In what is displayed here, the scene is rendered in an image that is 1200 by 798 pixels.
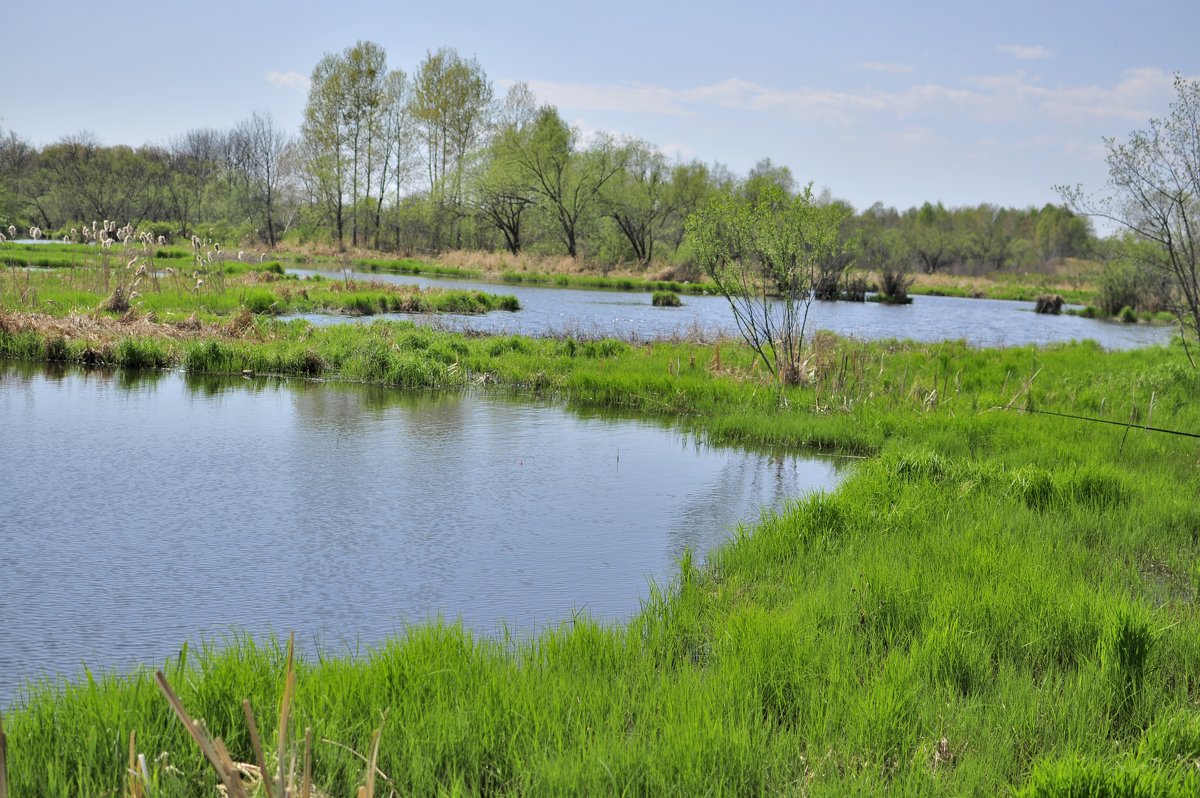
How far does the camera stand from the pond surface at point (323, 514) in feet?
16.6

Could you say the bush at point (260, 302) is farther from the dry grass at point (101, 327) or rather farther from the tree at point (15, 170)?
the tree at point (15, 170)

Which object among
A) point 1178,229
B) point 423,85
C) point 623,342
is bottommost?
point 623,342

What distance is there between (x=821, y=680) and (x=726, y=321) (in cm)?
2402

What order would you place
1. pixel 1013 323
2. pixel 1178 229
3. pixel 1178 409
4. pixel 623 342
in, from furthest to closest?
pixel 1013 323, pixel 623 342, pixel 1178 229, pixel 1178 409

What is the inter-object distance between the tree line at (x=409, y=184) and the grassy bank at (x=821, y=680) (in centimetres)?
4168

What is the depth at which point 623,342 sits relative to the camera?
56.4 ft

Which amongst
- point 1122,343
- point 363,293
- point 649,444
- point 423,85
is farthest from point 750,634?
point 423,85

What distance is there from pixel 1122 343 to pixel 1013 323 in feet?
23.3

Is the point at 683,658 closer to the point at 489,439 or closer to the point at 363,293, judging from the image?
the point at 489,439

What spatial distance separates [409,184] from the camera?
62.6m

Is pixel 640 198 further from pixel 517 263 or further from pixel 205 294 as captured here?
pixel 205 294

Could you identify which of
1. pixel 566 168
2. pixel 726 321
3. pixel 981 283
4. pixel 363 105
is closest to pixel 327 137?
pixel 363 105

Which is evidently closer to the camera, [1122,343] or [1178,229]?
[1178,229]

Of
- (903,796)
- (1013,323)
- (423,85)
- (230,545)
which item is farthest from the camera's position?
(423,85)
